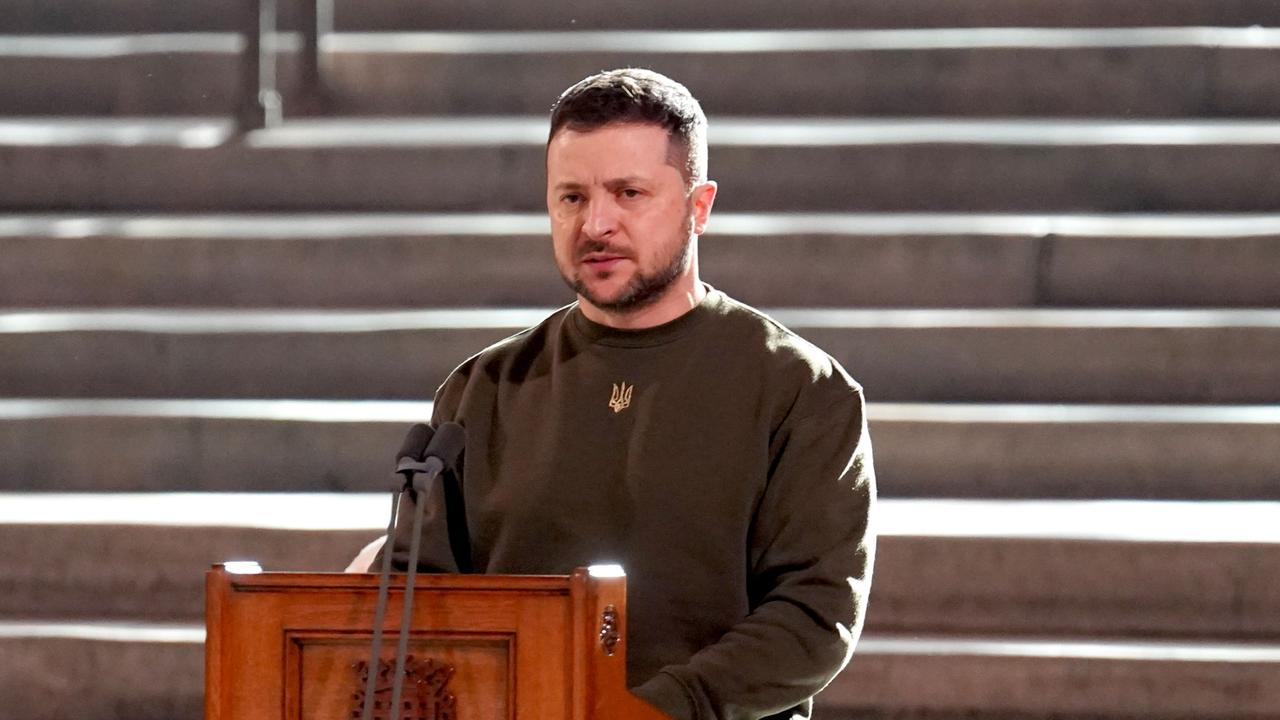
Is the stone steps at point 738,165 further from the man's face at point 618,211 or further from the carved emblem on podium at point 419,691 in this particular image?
the carved emblem on podium at point 419,691

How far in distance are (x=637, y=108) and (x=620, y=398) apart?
1.08 feet

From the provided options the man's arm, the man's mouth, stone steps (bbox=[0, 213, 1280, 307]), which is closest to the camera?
the man's arm

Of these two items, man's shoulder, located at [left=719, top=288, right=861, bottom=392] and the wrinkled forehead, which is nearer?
the wrinkled forehead

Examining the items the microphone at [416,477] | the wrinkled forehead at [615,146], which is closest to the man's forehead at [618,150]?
the wrinkled forehead at [615,146]

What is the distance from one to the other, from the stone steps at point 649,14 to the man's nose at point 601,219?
9.23 ft

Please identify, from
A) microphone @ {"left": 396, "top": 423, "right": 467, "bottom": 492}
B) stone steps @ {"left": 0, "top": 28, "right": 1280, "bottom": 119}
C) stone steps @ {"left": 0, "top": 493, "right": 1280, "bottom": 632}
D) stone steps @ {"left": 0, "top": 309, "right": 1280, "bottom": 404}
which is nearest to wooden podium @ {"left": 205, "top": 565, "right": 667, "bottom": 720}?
microphone @ {"left": 396, "top": 423, "right": 467, "bottom": 492}

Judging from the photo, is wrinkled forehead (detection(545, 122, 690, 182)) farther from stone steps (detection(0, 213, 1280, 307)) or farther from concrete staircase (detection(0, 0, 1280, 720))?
stone steps (detection(0, 213, 1280, 307))

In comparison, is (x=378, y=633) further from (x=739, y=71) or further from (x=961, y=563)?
(x=739, y=71)

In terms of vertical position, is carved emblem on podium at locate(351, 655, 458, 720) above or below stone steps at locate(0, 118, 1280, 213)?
below

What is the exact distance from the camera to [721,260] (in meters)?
4.12

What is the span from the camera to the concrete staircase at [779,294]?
3.45 meters

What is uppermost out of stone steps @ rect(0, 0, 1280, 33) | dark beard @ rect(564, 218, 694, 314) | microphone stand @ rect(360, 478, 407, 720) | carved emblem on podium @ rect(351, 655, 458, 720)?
stone steps @ rect(0, 0, 1280, 33)

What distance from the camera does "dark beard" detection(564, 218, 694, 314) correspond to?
1995 millimetres

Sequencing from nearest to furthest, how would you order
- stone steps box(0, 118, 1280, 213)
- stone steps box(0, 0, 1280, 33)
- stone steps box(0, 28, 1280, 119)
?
stone steps box(0, 118, 1280, 213) → stone steps box(0, 28, 1280, 119) → stone steps box(0, 0, 1280, 33)
